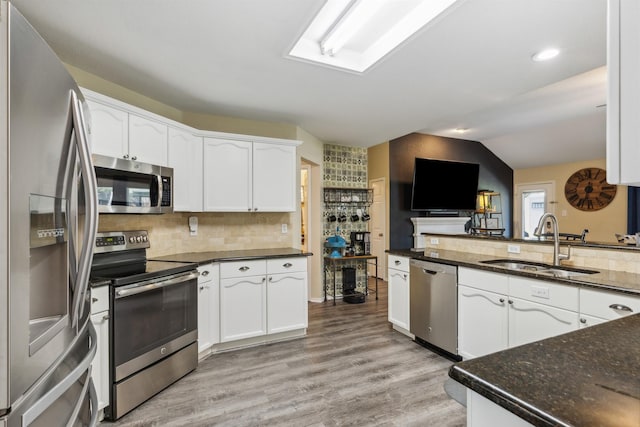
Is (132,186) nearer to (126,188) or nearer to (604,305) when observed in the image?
(126,188)

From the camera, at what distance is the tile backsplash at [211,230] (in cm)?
299

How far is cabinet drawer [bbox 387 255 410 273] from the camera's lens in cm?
333

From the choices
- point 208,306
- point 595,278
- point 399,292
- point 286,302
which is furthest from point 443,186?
point 208,306

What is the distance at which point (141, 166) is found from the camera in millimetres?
2523

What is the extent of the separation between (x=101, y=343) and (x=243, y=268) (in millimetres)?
1285

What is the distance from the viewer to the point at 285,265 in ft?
10.7

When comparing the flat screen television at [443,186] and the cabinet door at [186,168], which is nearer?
the cabinet door at [186,168]

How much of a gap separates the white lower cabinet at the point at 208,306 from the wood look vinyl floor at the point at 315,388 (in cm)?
19

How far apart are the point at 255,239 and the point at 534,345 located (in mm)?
3182

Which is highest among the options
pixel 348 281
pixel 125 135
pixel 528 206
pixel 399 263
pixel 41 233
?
pixel 125 135

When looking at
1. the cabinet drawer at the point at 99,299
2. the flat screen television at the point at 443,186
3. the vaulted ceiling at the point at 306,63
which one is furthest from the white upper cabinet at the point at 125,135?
the flat screen television at the point at 443,186

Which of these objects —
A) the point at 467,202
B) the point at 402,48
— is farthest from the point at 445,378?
the point at 467,202

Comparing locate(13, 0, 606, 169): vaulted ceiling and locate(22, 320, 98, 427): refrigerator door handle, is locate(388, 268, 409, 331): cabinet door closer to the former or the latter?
locate(13, 0, 606, 169): vaulted ceiling

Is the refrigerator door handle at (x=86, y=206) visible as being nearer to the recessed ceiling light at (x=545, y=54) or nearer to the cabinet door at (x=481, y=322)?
the cabinet door at (x=481, y=322)
